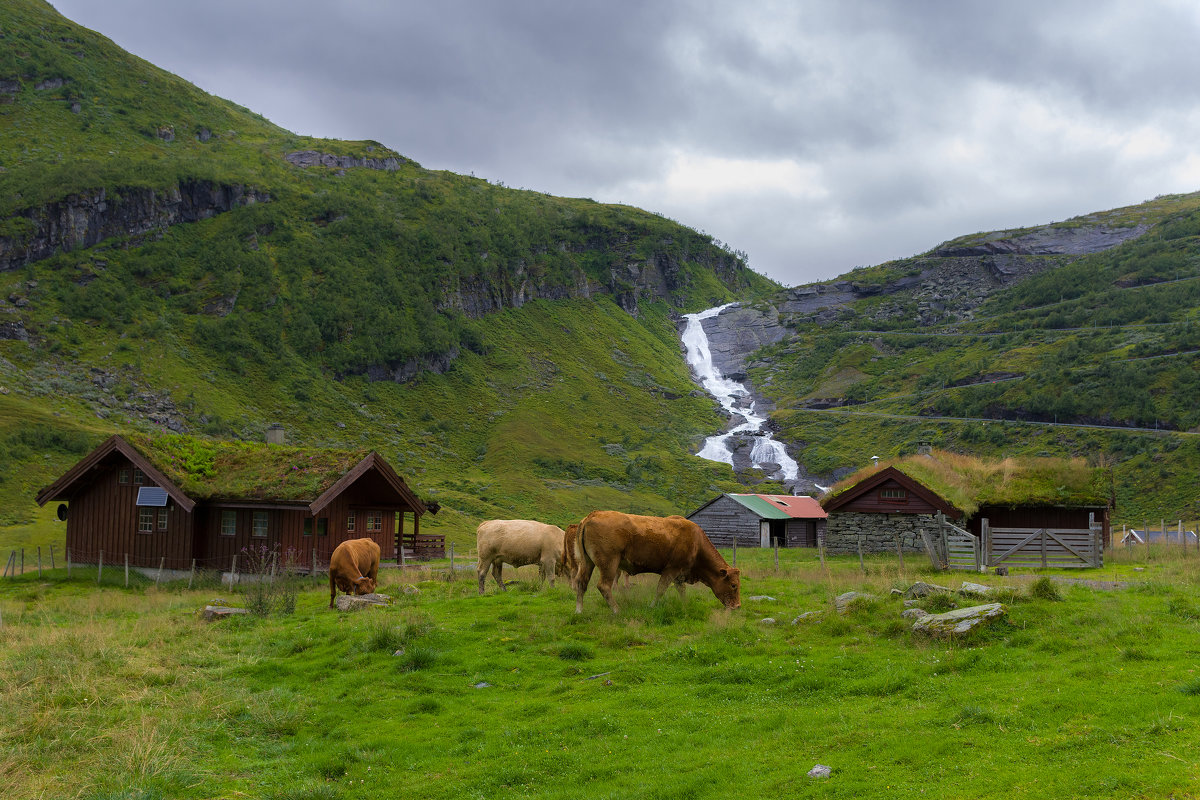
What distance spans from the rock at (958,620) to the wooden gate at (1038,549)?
15628 millimetres

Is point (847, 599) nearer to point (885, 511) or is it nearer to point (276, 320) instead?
point (885, 511)

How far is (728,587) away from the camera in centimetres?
1917

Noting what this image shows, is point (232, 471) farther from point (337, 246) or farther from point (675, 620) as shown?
point (337, 246)

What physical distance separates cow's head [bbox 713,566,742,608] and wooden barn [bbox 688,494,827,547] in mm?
43097

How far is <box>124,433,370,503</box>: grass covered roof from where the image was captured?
114 ft

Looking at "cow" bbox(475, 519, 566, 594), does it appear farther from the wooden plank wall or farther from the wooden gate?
the wooden plank wall

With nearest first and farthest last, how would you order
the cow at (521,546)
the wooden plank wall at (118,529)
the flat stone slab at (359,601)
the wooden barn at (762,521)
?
the flat stone slab at (359,601) < the cow at (521,546) < the wooden plank wall at (118,529) < the wooden barn at (762,521)

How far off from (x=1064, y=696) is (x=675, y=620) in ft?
28.1

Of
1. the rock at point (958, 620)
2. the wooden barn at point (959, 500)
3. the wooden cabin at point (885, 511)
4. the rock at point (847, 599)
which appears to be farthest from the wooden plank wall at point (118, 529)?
the wooden cabin at point (885, 511)

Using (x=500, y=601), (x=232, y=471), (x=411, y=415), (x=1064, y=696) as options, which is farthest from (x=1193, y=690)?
(x=411, y=415)

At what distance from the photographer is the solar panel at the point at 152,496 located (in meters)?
35.0

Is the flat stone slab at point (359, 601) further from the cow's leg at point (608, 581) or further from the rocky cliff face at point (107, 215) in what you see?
the rocky cliff face at point (107, 215)

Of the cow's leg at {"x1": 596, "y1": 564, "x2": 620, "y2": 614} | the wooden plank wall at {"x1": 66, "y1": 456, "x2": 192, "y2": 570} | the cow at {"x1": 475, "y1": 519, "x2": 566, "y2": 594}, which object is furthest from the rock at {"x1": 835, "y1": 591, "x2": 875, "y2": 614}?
the wooden plank wall at {"x1": 66, "y1": 456, "x2": 192, "y2": 570}

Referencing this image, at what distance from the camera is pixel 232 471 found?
3656 centimetres
